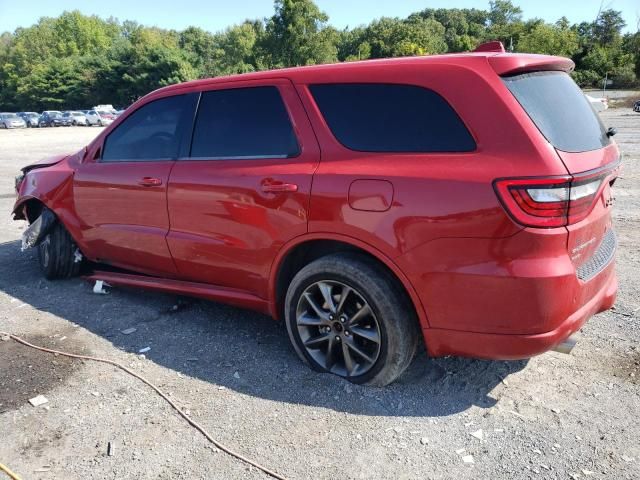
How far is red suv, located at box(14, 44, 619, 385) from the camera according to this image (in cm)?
253

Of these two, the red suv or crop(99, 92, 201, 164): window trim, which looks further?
crop(99, 92, 201, 164): window trim

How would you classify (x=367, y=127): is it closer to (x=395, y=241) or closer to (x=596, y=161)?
(x=395, y=241)

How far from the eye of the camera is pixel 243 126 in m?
3.57

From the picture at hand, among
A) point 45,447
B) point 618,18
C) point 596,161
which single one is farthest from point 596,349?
point 618,18

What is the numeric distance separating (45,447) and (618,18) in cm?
9025

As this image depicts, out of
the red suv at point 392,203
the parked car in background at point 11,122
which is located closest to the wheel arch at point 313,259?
the red suv at point 392,203

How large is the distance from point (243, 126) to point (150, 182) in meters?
0.89

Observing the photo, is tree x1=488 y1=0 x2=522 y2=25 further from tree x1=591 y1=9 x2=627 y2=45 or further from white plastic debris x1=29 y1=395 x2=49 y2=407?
white plastic debris x1=29 y1=395 x2=49 y2=407

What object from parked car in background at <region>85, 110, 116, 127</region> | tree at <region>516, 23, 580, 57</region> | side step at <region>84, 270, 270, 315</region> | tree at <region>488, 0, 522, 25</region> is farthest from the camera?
tree at <region>488, 0, 522, 25</region>

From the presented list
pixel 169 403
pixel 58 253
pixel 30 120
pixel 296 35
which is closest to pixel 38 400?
pixel 169 403

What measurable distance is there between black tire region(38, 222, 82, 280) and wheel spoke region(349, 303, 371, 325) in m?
3.23

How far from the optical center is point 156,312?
4371mm

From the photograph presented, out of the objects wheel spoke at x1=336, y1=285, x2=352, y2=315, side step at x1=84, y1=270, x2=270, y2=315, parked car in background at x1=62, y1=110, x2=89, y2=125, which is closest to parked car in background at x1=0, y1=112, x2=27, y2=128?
parked car in background at x1=62, y1=110, x2=89, y2=125

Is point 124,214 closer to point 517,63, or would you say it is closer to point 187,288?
point 187,288
